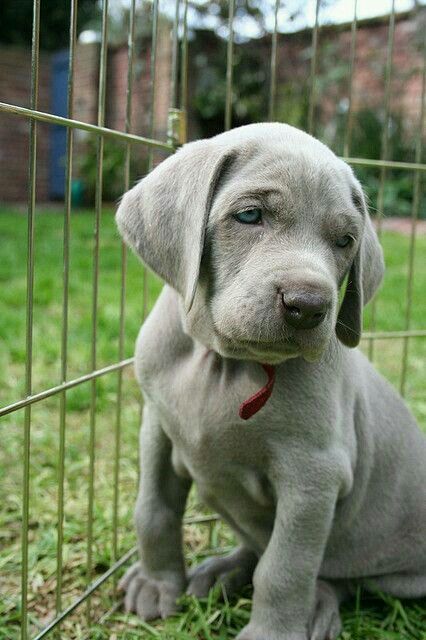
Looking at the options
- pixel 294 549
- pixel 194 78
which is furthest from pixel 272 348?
pixel 194 78

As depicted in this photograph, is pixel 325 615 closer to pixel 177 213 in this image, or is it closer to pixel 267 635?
pixel 267 635

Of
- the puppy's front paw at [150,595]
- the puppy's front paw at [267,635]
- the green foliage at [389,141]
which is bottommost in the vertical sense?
the puppy's front paw at [150,595]

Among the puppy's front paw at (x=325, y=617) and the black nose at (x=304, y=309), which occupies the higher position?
the black nose at (x=304, y=309)

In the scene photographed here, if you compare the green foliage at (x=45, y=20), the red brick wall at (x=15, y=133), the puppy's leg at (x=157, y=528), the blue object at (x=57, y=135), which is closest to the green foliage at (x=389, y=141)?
the blue object at (x=57, y=135)

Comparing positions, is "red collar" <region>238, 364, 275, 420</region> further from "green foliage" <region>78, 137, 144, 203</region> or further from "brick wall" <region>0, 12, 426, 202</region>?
"green foliage" <region>78, 137, 144, 203</region>

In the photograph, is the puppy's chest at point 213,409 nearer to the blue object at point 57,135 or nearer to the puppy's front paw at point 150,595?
the puppy's front paw at point 150,595

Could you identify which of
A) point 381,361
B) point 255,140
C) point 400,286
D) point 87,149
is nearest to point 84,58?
point 87,149

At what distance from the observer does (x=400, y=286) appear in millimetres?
6559

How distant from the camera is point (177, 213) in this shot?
6.34ft

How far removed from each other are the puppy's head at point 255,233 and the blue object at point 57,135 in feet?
38.0

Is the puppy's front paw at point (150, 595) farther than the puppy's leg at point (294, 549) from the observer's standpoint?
Yes

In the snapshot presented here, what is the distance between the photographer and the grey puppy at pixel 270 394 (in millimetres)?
1857

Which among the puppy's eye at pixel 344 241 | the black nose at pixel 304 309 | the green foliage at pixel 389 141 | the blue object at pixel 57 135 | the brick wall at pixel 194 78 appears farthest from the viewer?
the blue object at pixel 57 135

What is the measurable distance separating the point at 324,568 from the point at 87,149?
1110 centimetres
